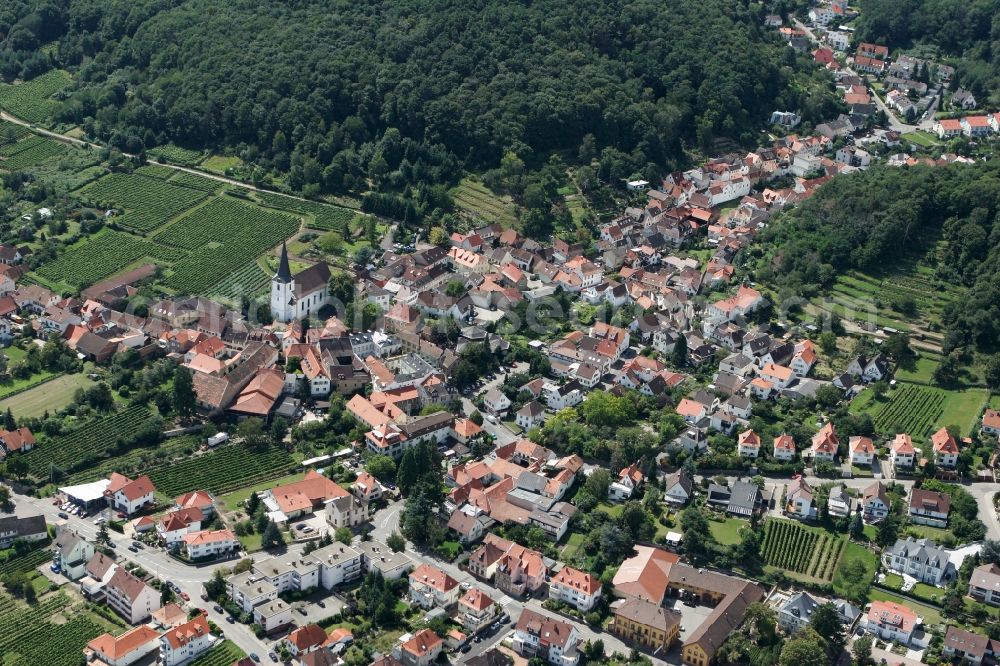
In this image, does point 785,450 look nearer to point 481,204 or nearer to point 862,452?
point 862,452

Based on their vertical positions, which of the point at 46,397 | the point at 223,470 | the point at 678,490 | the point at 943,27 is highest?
the point at 943,27

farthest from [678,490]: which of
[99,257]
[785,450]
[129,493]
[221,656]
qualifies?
[99,257]

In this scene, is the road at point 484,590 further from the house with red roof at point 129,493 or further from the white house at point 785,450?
the white house at point 785,450

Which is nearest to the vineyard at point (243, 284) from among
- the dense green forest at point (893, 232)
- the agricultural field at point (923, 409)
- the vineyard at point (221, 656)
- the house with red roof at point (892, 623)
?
the vineyard at point (221, 656)

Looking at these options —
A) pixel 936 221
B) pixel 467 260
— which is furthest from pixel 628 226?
pixel 936 221

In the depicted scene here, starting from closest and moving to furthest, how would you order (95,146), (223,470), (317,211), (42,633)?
1. (42,633)
2. (223,470)
3. (317,211)
4. (95,146)

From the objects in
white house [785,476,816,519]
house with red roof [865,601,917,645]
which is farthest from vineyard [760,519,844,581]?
house with red roof [865,601,917,645]

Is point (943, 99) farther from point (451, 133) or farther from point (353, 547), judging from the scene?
point (353, 547)

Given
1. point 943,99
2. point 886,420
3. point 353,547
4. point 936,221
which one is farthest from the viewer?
point 943,99
